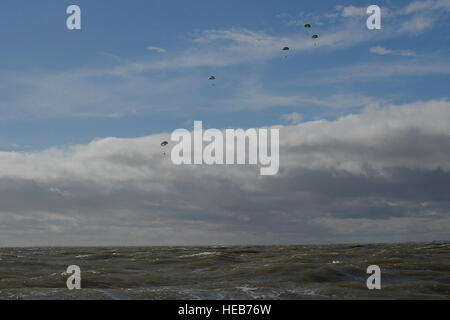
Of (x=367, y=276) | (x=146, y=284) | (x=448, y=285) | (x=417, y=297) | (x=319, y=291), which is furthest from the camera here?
(x=367, y=276)

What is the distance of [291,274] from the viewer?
Answer: 30.4 meters
